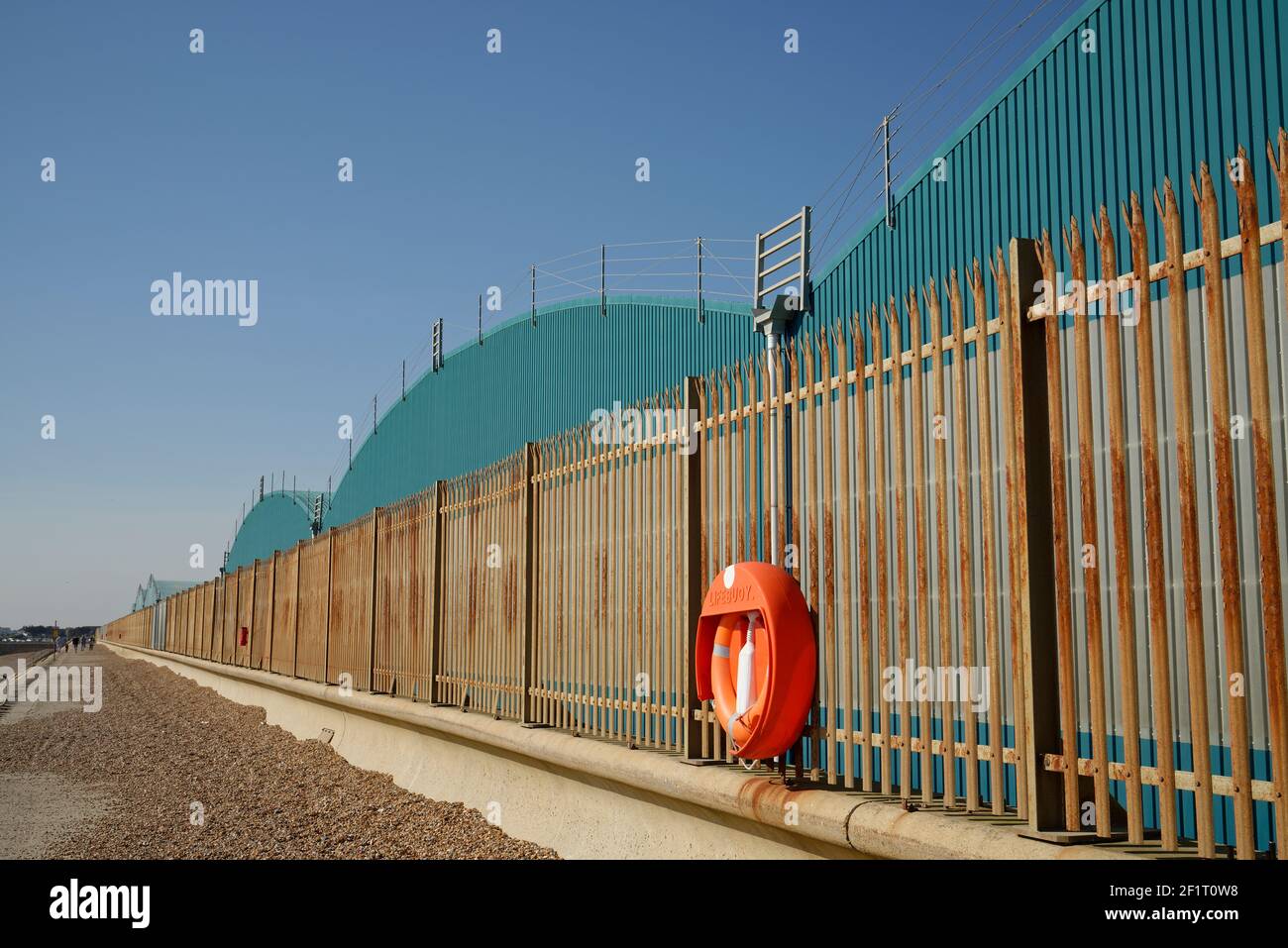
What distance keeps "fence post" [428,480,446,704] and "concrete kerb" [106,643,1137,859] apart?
0.38m

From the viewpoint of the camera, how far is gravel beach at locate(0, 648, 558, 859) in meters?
7.87

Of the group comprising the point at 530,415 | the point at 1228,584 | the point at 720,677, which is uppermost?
the point at 530,415

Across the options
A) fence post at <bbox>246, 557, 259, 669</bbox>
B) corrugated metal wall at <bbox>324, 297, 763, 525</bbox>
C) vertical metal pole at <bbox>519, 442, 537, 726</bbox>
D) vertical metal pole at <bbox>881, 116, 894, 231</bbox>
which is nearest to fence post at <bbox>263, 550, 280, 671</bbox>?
fence post at <bbox>246, 557, 259, 669</bbox>

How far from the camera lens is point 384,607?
41.3 feet

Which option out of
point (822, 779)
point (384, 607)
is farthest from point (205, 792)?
point (822, 779)

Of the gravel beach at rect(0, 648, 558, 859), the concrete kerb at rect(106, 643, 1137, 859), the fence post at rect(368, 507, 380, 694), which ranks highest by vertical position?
the fence post at rect(368, 507, 380, 694)

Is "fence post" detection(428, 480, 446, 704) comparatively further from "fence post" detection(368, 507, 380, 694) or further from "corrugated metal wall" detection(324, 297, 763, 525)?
"corrugated metal wall" detection(324, 297, 763, 525)

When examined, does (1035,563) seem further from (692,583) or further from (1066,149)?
(1066,149)

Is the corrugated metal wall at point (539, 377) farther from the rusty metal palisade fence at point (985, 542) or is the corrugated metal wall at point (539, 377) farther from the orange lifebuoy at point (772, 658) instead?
the orange lifebuoy at point (772, 658)

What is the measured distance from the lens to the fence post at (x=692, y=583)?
20.2 ft
